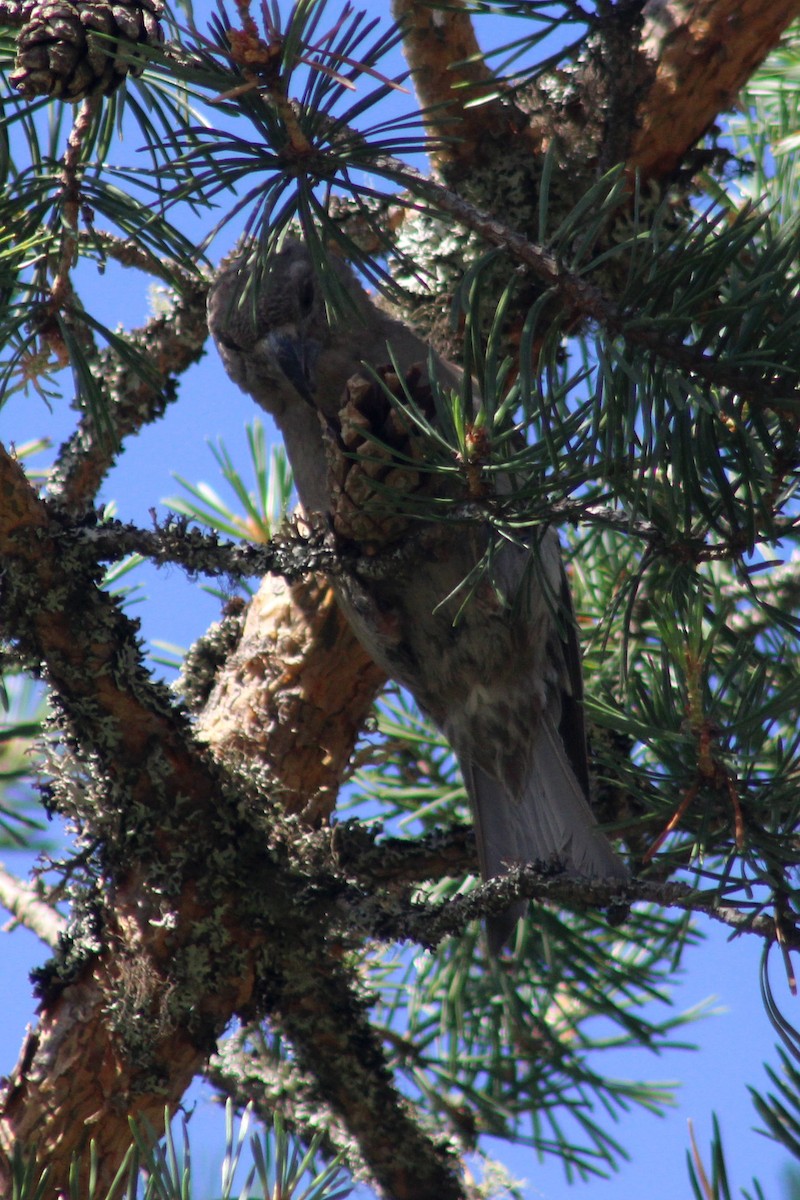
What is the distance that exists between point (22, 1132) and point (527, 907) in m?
1.15

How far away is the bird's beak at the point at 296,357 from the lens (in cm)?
275

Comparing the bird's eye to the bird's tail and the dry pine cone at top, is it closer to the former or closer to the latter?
the dry pine cone at top

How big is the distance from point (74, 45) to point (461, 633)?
4.90ft

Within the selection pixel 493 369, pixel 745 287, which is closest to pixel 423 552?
pixel 493 369

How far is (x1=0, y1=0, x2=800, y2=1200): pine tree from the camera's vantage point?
144cm

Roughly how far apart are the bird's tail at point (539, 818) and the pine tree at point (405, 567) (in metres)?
0.08

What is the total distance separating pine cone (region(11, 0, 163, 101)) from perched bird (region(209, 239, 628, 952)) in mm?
876

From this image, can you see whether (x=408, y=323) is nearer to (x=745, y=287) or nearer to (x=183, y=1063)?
(x=745, y=287)

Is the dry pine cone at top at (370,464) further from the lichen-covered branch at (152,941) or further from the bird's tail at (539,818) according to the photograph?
the bird's tail at (539,818)

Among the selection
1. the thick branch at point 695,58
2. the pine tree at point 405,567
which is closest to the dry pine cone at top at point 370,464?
the pine tree at point 405,567

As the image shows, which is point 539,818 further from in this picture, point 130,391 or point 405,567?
point 130,391

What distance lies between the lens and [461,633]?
261 cm

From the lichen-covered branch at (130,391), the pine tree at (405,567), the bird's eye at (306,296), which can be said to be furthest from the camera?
the bird's eye at (306,296)

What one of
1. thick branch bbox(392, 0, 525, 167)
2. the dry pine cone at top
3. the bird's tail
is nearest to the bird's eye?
thick branch bbox(392, 0, 525, 167)
